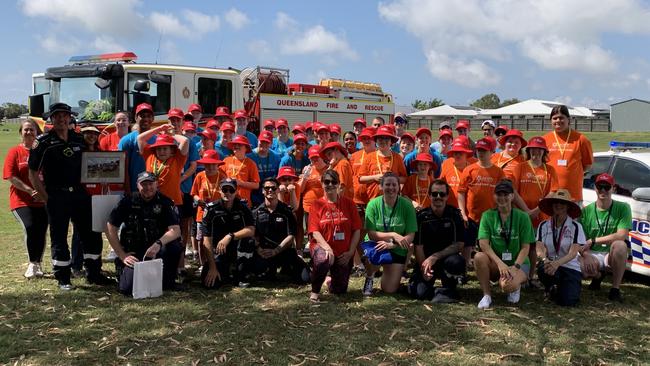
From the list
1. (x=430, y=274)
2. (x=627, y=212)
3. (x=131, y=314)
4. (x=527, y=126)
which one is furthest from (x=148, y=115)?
(x=527, y=126)

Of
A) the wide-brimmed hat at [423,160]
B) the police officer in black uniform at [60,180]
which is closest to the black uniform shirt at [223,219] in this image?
the police officer in black uniform at [60,180]

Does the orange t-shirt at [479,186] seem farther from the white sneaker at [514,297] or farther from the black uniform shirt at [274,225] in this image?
the black uniform shirt at [274,225]

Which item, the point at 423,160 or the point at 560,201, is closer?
the point at 560,201

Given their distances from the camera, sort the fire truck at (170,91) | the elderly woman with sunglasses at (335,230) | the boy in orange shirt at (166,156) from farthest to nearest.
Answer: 1. the fire truck at (170,91)
2. the boy in orange shirt at (166,156)
3. the elderly woman with sunglasses at (335,230)

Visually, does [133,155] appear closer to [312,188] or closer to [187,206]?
[187,206]

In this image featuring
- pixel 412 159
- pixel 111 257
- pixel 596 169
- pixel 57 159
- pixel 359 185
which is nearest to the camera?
pixel 57 159

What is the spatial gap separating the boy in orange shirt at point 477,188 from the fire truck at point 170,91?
5738 millimetres

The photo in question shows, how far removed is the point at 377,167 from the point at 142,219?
2.62 meters

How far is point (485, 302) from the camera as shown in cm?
540

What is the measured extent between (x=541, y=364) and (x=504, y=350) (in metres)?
0.31

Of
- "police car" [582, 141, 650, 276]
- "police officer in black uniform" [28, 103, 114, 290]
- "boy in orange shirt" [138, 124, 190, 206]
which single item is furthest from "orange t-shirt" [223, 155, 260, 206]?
"police car" [582, 141, 650, 276]

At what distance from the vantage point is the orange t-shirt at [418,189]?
6.46 metres

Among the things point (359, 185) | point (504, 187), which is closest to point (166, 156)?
point (359, 185)

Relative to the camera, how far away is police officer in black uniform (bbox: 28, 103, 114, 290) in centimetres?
561
